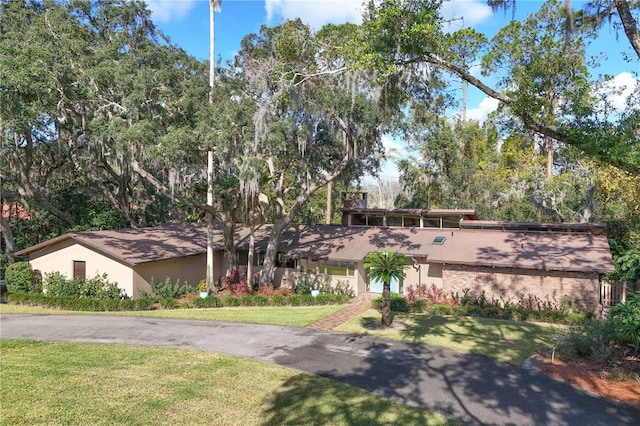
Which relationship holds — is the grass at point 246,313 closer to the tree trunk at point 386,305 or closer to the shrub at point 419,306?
the tree trunk at point 386,305

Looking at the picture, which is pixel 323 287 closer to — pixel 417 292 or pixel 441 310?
pixel 417 292

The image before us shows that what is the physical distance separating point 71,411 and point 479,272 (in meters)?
16.7

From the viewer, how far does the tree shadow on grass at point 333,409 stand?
24.8 feet

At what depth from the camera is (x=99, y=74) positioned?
17.4m

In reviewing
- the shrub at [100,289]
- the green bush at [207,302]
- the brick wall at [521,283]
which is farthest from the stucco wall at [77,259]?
the brick wall at [521,283]

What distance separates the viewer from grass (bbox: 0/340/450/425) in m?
7.38

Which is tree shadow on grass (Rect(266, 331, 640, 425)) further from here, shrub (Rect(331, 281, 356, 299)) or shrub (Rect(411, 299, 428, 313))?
shrub (Rect(331, 281, 356, 299))

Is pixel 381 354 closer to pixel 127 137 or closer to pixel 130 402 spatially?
pixel 130 402

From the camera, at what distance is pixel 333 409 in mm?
8023

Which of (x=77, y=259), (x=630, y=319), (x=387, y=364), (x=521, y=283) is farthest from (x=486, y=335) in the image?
(x=77, y=259)

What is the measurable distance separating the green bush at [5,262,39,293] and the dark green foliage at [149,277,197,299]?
589 cm

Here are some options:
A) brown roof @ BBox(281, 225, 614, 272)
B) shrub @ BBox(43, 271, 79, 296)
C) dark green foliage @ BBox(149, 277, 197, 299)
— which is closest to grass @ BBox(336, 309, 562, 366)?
brown roof @ BBox(281, 225, 614, 272)

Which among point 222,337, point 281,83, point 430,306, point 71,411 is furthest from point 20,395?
point 430,306

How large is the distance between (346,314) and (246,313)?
4126 millimetres
